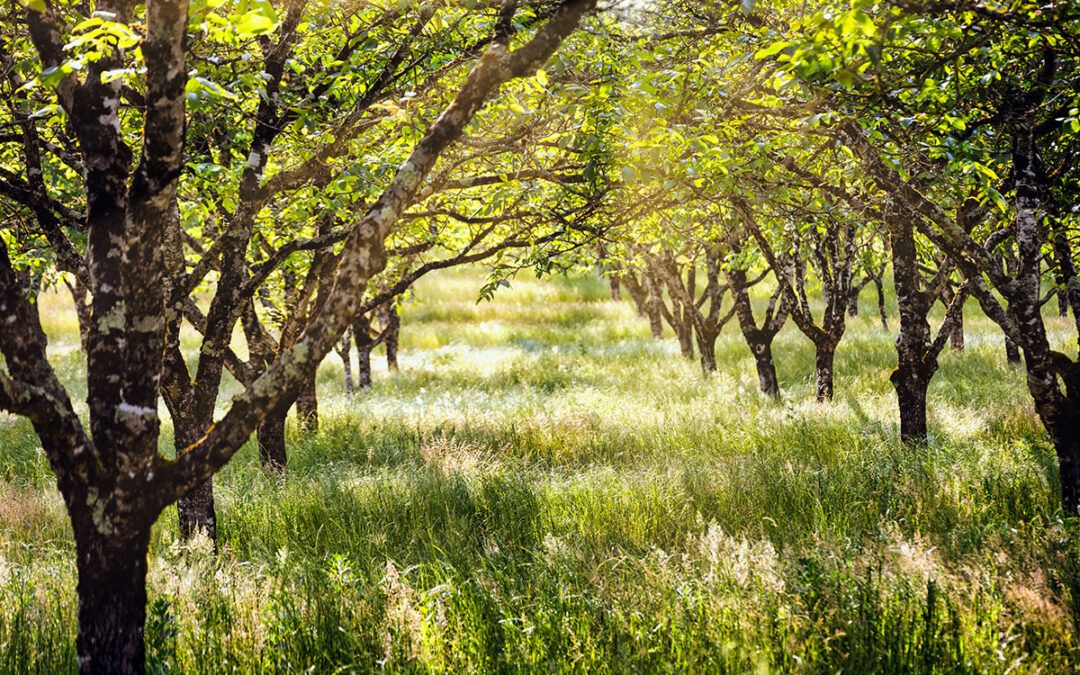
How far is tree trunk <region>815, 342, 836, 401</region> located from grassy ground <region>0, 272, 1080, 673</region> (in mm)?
541

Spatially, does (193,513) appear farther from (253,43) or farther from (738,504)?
(738,504)

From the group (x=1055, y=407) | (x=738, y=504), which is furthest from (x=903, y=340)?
(x=738, y=504)

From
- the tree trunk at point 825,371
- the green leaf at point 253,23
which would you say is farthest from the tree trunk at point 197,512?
the tree trunk at point 825,371

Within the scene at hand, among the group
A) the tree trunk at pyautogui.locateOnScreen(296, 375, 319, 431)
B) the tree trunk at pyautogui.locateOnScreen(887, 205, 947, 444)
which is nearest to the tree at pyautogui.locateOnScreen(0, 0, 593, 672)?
the tree trunk at pyautogui.locateOnScreen(887, 205, 947, 444)

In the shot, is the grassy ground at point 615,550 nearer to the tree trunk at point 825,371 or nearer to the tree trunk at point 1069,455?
the tree trunk at point 1069,455

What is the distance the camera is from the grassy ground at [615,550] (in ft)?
12.5

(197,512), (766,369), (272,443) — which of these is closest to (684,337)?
(766,369)

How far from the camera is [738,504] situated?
6250mm

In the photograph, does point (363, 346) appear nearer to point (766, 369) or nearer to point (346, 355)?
point (346, 355)

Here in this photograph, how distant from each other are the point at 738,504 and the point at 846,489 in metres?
1.15

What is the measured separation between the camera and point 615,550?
18.0ft

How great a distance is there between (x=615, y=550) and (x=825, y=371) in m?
7.70

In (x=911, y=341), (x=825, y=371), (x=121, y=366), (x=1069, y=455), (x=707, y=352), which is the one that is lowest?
(x=1069, y=455)

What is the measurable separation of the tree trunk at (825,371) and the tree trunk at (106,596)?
1095 cm
